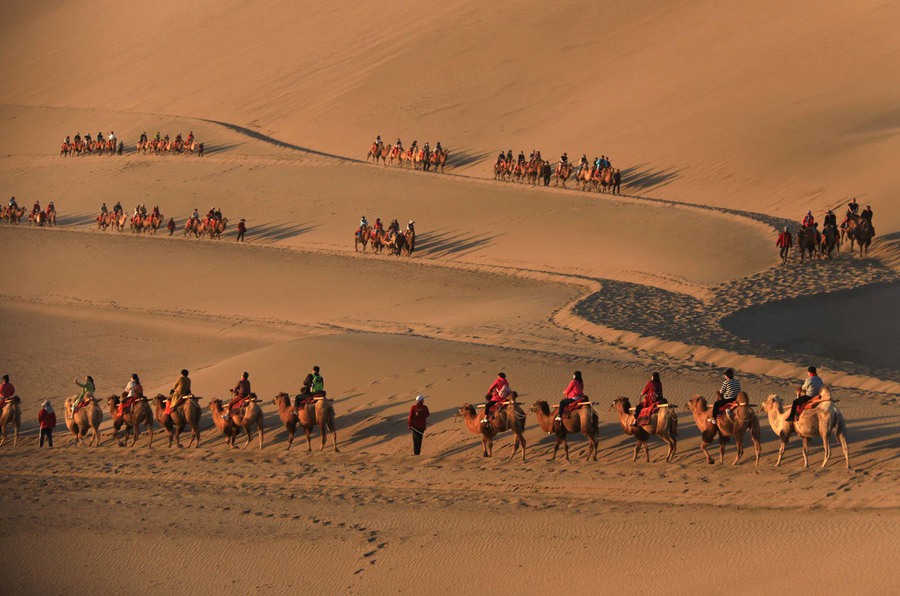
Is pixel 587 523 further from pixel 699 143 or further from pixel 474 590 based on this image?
pixel 699 143

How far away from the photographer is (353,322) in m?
30.8

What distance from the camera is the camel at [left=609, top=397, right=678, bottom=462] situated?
1834 cm

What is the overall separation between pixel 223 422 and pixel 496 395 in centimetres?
465

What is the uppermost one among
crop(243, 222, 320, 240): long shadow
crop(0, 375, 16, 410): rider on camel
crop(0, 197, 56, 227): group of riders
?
crop(0, 197, 56, 227): group of riders

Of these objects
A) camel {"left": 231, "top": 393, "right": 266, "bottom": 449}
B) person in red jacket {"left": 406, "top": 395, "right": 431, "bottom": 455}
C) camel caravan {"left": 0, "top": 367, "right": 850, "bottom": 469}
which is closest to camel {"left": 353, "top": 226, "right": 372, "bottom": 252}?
camel caravan {"left": 0, "top": 367, "right": 850, "bottom": 469}

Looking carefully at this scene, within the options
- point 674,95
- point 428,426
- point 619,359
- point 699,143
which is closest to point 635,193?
point 699,143

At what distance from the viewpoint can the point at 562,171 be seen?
147ft

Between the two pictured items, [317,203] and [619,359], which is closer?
[619,359]

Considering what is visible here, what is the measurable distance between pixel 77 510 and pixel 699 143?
3240cm

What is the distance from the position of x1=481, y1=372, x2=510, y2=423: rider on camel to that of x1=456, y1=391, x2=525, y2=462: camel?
0.09 meters

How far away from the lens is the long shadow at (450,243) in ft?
125

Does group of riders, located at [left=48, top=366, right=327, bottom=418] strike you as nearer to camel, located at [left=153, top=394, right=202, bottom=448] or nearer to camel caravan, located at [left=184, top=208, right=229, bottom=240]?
camel, located at [left=153, top=394, right=202, bottom=448]

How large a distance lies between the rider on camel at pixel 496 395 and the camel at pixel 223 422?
4384mm

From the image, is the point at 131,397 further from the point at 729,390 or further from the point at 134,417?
the point at 729,390
